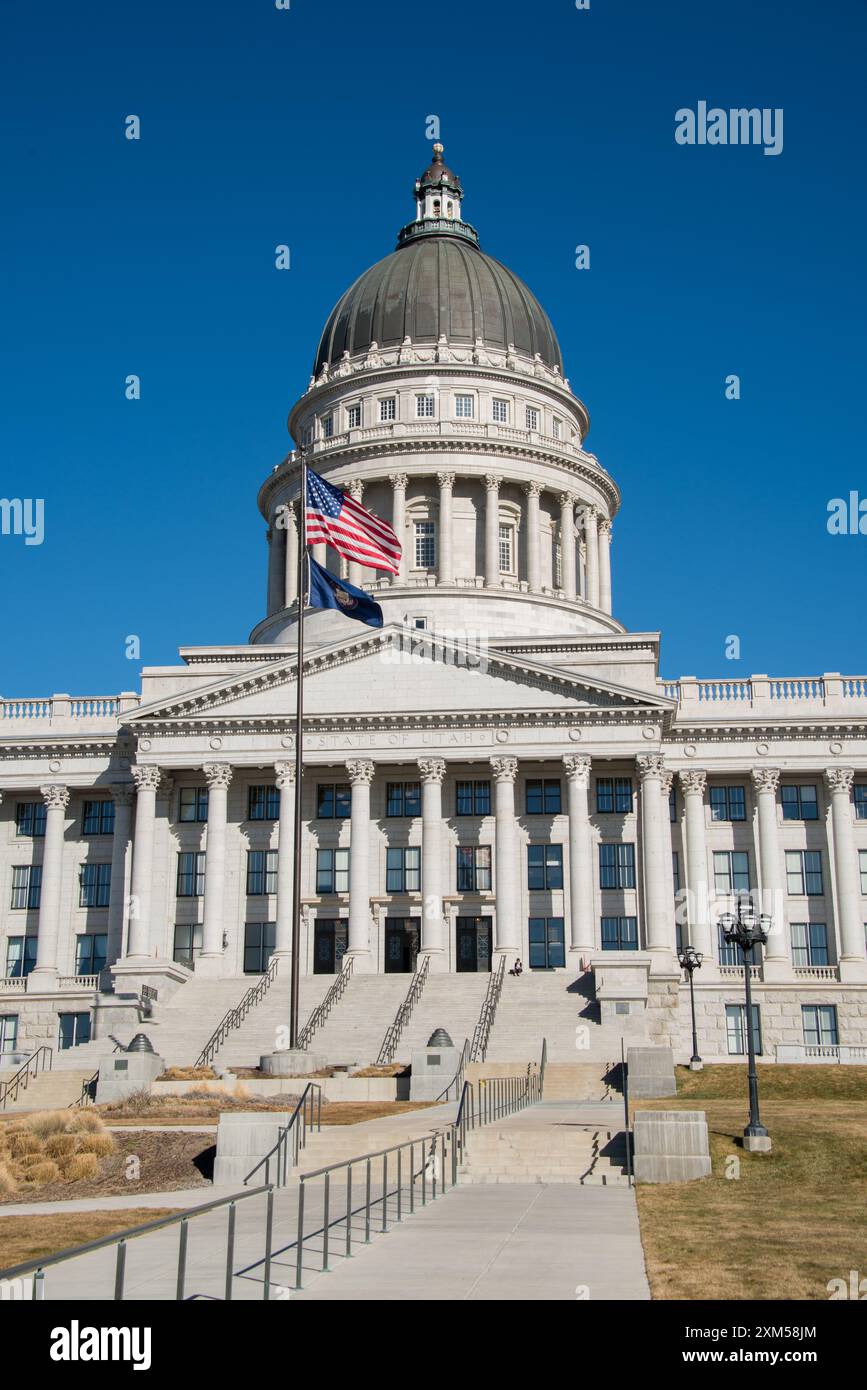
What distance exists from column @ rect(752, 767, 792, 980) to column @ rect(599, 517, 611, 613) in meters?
20.6

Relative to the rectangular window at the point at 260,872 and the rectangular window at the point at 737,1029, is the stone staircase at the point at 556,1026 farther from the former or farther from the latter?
the rectangular window at the point at 260,872

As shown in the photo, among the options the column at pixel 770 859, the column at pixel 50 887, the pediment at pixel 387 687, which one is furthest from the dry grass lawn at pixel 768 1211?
the column at pixel 50 887

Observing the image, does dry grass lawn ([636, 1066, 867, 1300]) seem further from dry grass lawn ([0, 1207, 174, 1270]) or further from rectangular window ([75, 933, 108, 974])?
rectangular window ([75, 933, 108, 974])

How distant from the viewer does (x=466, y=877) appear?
6197 centimetres

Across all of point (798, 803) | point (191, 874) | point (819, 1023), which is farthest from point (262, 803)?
point (819, 1023)

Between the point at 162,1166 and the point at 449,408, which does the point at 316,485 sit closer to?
the point at 162,1166

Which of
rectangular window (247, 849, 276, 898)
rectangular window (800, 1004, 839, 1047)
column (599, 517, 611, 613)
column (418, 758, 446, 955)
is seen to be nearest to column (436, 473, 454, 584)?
column (599, 517, 611, 613)

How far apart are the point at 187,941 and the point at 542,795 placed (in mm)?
15906

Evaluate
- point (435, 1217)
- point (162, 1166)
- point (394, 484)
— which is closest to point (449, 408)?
point (394, 484)

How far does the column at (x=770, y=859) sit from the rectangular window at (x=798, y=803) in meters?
0.82

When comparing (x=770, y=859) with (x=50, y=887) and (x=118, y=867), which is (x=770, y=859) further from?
(x=50, y=887)

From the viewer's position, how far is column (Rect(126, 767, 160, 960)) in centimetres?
6019

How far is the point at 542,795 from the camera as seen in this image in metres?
62.8

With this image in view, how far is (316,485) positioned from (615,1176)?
26.2 m
